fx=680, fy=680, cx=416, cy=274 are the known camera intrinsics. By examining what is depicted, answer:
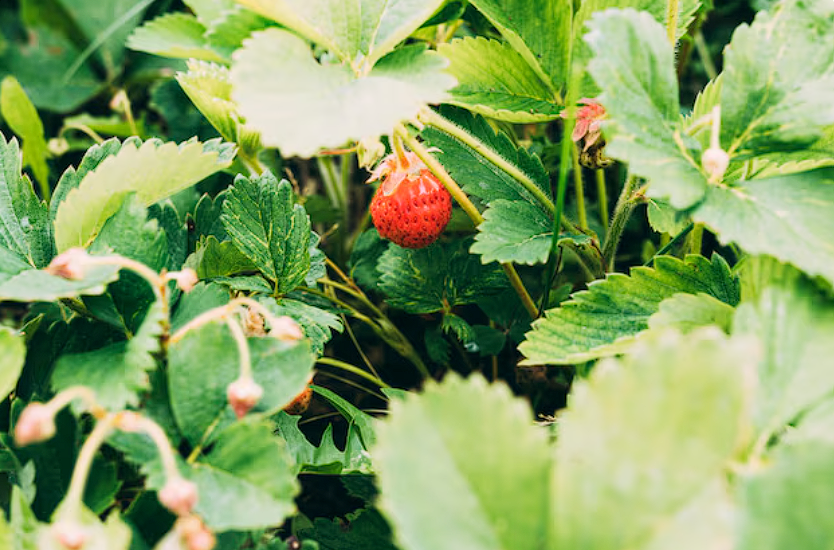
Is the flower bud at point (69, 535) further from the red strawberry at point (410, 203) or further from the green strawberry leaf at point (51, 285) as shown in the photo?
the red strawberry at point (410, 203)

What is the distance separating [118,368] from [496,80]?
492 mm

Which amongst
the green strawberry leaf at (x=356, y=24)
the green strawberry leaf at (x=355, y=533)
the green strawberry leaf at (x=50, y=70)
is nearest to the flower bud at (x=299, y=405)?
the green strawberry leaf at (x=355, y=533)

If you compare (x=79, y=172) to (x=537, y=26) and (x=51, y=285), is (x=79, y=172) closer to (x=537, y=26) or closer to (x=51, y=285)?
(x=51, y=285)

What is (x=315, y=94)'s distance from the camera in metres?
0.54

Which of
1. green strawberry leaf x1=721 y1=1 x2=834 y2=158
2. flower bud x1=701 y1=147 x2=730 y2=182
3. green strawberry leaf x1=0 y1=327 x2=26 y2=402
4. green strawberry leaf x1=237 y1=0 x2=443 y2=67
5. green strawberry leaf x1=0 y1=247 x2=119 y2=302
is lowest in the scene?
green strawberry leaf x1=0 y1=327 x2=26 y2=402

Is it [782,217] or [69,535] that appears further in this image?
[782,217]

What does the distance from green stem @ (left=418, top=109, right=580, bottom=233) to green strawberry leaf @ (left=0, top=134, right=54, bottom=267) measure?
1.23 feet

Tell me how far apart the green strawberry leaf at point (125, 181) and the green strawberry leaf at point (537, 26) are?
0.33 meters

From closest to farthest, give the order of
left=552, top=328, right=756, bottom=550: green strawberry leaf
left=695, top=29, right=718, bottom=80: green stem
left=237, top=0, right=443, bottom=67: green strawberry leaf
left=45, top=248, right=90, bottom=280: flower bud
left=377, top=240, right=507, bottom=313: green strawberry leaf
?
left=552, top=328, right=756, bottom=550: green strawberry leaf
left=45, top=248, right=90, bottom=280: flower bud
left=237, top=0, right=443, bottom=67: green strawberry leaf
left=377, top=240, right=507, bottom=313: green strawberry leaf
left=695, top=29, right=718, bottom=80: green stem

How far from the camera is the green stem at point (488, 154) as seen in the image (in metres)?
0.70

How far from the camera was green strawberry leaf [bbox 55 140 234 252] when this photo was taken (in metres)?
0.59

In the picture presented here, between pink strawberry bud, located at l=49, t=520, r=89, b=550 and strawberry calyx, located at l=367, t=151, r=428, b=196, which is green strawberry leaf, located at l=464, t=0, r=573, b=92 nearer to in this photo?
strawberry calyx, located at l=367, t=151, r=428, b=196

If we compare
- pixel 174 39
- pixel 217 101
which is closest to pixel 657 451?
pixel 217 101

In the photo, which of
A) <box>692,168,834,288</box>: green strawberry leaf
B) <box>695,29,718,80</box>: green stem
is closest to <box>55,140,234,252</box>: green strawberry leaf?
<box>692,168,834,288</box>: green strawberry leaf
